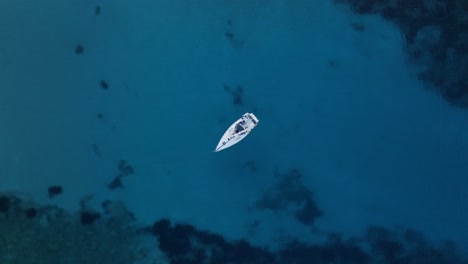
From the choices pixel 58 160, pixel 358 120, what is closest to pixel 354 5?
pixel 358 120

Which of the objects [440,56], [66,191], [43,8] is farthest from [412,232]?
[43,8]

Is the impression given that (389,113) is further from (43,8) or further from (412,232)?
(43,8)

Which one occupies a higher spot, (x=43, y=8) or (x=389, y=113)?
(x=43, y=8)

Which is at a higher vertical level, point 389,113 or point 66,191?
point 66,191

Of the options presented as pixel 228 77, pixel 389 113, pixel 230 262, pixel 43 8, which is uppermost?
pixel 43 8

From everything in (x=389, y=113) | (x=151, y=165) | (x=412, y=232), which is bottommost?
(x=412, y=232)

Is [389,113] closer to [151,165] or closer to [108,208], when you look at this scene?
[151,165]
